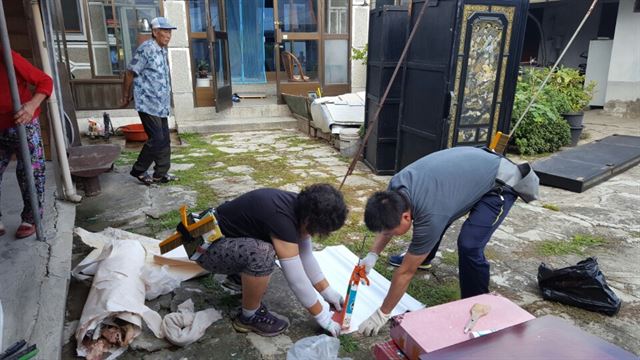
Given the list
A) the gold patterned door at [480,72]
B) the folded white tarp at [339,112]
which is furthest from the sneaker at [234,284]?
the folded white tarp at [339,112]

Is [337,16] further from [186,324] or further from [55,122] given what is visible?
[186,324]

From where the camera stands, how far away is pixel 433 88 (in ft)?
15.3

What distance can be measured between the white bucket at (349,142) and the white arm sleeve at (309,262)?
153 inches

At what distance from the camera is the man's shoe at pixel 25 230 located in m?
2.80

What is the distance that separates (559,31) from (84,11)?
36.5ft

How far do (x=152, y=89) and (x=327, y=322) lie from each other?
3368 mm

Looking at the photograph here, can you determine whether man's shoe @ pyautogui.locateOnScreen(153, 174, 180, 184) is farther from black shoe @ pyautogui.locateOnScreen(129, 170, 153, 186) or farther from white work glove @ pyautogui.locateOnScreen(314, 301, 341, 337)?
white work glove @ pyautogui.locateOnScreen(314, 301, 341, 337)

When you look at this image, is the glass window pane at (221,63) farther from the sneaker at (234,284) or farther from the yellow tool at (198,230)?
the yellow tool at (198,230)

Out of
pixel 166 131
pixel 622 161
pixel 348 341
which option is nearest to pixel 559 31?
pixel 622 161

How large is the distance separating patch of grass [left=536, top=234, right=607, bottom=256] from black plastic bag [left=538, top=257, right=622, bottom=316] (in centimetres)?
69

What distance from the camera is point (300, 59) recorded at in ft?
28.9

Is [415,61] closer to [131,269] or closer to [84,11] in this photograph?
[131,269]

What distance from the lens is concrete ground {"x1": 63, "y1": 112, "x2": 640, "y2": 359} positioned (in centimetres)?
236

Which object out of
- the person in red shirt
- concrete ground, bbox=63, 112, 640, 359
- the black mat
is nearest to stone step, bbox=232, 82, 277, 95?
concrete ground, bbox=63, 112, 640, 359
